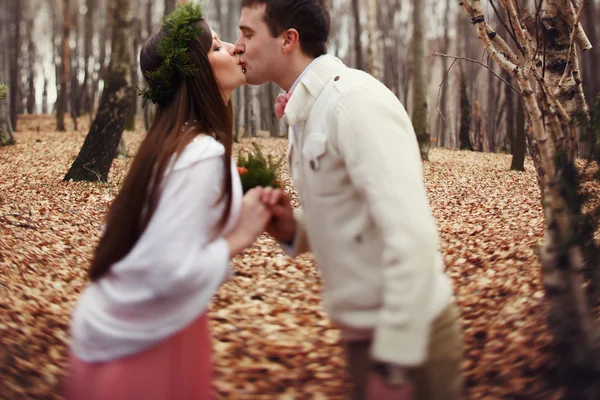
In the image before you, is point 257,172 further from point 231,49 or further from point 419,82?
point 419,82

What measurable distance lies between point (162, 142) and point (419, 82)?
41.1 feet

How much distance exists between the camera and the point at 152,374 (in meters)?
1.69

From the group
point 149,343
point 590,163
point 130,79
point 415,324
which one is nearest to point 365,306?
point 415,324

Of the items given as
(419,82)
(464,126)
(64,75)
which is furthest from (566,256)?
(64,75)

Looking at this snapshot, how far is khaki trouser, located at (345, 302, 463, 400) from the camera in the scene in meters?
1.72

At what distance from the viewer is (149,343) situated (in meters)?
1.68

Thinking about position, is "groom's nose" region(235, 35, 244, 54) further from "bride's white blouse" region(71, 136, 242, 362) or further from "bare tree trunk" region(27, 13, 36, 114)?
"bare tree trunk" region(27, 13, 36, 114)

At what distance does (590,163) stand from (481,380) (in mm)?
1405

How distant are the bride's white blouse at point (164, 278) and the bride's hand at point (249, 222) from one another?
11cm

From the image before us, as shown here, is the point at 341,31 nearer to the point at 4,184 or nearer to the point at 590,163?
the point at 4,184

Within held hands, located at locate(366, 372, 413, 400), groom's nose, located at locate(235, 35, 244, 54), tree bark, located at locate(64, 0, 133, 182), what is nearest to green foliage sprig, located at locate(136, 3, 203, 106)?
groom's nose, located at locate(235, 35, 244, 54)

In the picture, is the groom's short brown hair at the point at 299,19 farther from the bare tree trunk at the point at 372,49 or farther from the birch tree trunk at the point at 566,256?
the bare tree trunk at the point at 372,49

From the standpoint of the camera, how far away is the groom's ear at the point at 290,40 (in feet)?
6.86

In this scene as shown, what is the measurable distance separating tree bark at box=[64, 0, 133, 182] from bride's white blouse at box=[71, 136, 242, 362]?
7857 mm
